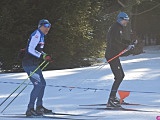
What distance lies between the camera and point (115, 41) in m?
7.37

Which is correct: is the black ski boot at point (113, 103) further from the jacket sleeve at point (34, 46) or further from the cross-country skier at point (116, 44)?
the jacket sleeve at point (34, 46)

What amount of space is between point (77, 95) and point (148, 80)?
333cm

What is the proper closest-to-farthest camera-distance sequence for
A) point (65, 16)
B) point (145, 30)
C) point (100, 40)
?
point (65, 16)
point (100, 40)
point (145, 30)

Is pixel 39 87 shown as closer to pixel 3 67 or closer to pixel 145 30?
pixel 3 67

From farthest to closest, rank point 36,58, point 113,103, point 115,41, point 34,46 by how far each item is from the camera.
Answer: point 113,103, point 115,41, point 36,58, point 34,46

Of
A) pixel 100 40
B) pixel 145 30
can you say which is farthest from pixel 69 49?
pixel 145 30

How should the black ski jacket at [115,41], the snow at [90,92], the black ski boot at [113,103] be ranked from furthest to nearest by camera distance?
the black ski boot at [113,103], the black ski jacket at [115,41], the snow at [90,92]

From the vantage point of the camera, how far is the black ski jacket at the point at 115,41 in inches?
290

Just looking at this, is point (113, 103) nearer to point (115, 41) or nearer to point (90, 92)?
point (115, 41)

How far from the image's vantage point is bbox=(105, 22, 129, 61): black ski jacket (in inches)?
290

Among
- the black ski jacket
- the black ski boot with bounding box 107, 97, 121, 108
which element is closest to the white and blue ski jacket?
the black ski jacket

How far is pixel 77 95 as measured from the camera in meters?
9.28

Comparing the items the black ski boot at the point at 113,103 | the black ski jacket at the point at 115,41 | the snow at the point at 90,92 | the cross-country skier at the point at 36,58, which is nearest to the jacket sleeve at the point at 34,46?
the cross-country skier at the point at 36,58

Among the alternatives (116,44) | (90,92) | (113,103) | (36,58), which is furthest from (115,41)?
(90,92)
